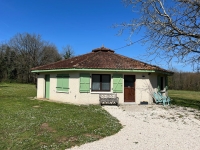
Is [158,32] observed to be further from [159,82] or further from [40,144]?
[40,144]

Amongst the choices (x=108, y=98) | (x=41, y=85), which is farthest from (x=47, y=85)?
(x=108, y=98)

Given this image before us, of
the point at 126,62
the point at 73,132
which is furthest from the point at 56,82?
the point at 73,132

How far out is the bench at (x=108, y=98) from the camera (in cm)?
1294

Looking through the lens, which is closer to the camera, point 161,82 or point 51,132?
point 51,132

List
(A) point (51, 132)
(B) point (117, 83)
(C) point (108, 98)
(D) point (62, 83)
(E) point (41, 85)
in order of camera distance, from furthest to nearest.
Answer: (E) point (41, 85)
(D) point (62, 83)
(B) point (117, 83)
(C) point (108, 98)
(A) point (51, 132)

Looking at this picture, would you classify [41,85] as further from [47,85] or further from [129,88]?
[129,88]

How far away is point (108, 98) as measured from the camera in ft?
42.9

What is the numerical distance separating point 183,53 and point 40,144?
936cm

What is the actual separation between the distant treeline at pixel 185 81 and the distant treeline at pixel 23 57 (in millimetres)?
29922

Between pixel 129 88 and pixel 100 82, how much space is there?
234cm

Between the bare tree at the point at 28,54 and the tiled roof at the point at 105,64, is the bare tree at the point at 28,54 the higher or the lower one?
the higher one

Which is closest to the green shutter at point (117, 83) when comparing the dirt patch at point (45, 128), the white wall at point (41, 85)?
the white wall at point (41, 85)

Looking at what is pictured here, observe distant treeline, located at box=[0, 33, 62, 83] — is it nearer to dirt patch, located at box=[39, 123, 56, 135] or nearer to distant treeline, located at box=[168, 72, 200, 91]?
distant treeline, located at box=[168, 72, 200, 91]

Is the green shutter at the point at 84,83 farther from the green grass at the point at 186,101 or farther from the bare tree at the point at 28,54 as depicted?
the bare tree at the point at 28,54
